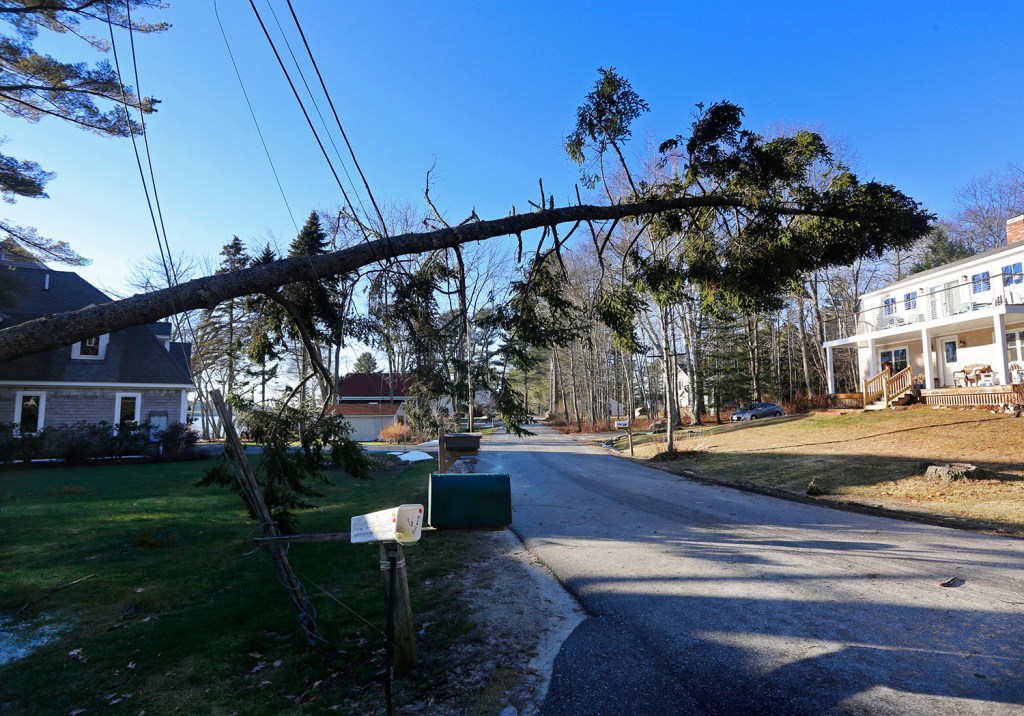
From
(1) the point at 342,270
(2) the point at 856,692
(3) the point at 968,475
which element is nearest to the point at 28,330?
(1) the point at 342,270

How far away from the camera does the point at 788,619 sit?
4605 millimetres

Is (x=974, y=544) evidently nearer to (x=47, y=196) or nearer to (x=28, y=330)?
(x=28, y=330)

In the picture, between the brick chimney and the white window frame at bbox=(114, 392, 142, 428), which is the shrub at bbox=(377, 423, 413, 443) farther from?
the brick chimney

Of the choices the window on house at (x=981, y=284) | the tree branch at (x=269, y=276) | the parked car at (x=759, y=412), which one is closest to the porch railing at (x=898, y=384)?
the window on house at (x=981, y=284)

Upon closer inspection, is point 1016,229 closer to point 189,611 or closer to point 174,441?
point 189,611

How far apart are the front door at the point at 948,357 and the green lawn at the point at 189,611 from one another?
25.4 meters

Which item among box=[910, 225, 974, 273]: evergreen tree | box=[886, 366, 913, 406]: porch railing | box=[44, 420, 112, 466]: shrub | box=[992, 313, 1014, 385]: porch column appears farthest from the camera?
box=[910, 225, 974, 273]: evergreen tree

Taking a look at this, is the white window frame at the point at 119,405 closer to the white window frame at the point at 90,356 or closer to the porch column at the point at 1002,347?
the white window frame at the point at 90,356

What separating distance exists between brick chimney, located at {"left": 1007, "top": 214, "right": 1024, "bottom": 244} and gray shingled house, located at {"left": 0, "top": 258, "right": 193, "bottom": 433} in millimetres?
34653

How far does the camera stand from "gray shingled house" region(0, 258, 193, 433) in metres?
20.5

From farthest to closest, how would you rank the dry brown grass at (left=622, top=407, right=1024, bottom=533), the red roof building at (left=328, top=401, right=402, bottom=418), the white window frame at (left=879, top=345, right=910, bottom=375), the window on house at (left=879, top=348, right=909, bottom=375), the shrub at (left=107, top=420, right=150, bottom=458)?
the red roof building at (left=328, top=401, right=402, bottom=418) < the window on house at (left=879, top=348, right=909, bottom=375) < the white window frame at (left=879, top=345, right=910, bottom=375) < the shrub at (left=107, top=420, right=150, bottom=458) < the dry brown grass at (left=622, top=407, right=1024, bottom=533)

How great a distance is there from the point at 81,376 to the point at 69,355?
1312 millimetres

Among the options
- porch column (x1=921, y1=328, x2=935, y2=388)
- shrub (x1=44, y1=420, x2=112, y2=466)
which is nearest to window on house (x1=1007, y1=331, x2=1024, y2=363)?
porch column (x1=921, y1=328, x2=935, y2=388)

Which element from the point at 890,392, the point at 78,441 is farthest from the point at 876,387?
the point at 78,441
